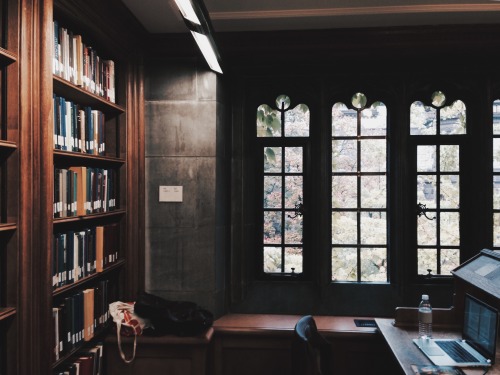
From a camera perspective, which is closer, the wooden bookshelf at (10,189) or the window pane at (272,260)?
the wooden bookshelf at (10,189)

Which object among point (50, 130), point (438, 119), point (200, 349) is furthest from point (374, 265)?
point (50, 130)

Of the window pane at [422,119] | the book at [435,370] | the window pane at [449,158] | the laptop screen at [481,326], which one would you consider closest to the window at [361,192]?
the window pane at [422,119]

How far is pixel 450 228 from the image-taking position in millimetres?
3844

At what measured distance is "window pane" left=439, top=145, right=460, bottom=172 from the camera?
12.6 ft

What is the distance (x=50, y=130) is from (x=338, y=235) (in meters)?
2.55

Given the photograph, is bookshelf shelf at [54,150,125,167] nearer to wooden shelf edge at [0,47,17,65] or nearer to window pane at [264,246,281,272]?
wooden shelf edge at [0,47,17,65]

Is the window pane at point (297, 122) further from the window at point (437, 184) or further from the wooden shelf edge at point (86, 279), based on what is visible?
the wooden shelf edge at point (86, 279)

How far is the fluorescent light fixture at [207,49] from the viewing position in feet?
8.90

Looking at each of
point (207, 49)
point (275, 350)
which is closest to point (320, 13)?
point (207, 49)

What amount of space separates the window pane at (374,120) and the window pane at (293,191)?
69cm

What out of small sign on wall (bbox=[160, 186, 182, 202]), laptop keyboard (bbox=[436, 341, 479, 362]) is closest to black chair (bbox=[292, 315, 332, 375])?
laptop keyboard (bbox=[436, 341, 479, 362])

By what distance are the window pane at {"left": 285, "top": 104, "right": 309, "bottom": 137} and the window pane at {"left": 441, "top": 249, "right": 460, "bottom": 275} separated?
1541 mm

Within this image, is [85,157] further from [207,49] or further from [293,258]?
[293,258]

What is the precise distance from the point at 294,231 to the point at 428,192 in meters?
1.17
